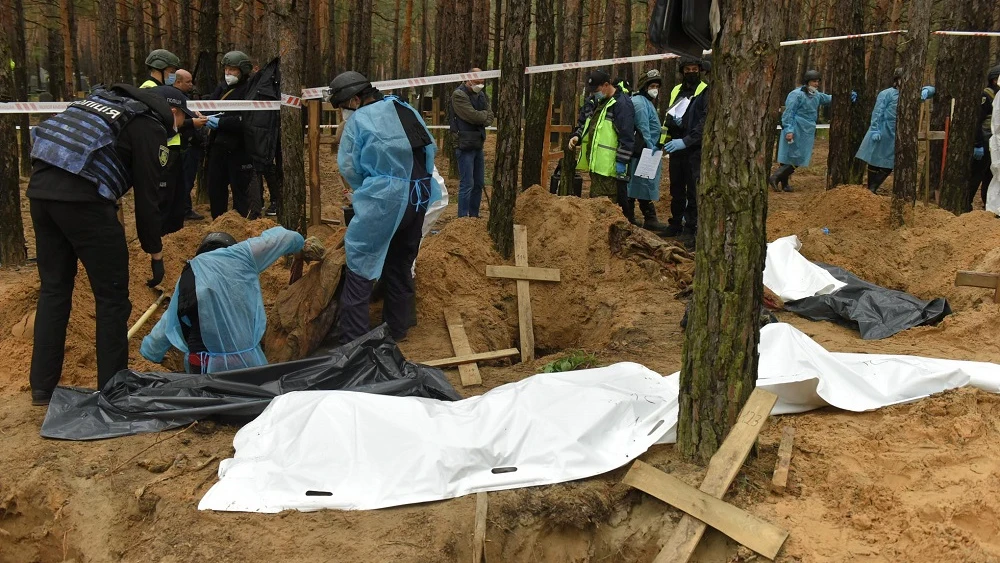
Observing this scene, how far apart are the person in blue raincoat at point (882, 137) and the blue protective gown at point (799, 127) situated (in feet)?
4.44

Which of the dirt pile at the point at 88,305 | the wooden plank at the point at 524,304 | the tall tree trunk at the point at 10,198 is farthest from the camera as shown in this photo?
the tall tree trunk at the point at 10,198

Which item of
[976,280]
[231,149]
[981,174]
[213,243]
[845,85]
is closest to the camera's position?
[213,243]

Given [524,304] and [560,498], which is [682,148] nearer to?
[524,304]

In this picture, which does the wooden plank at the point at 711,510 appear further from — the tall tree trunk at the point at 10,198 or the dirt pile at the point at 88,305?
the tall tree trunk at the point at 10,198

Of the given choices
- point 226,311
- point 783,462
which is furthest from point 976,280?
point 226,311

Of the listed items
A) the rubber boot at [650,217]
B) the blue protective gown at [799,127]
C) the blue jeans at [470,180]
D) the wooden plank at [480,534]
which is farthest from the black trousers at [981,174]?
the wooden plank at [480,534]

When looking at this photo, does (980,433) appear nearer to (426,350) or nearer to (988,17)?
(426,350)

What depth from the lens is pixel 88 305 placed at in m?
5.68

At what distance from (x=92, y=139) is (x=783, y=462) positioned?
3868 mm

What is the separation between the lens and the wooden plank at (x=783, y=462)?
11.5 feet

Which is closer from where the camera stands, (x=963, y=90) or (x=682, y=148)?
(x=682, y=148)

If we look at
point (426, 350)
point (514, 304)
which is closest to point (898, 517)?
point (426, 350)

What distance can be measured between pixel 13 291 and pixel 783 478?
17.4 feet

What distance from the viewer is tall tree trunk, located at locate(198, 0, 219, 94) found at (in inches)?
416
